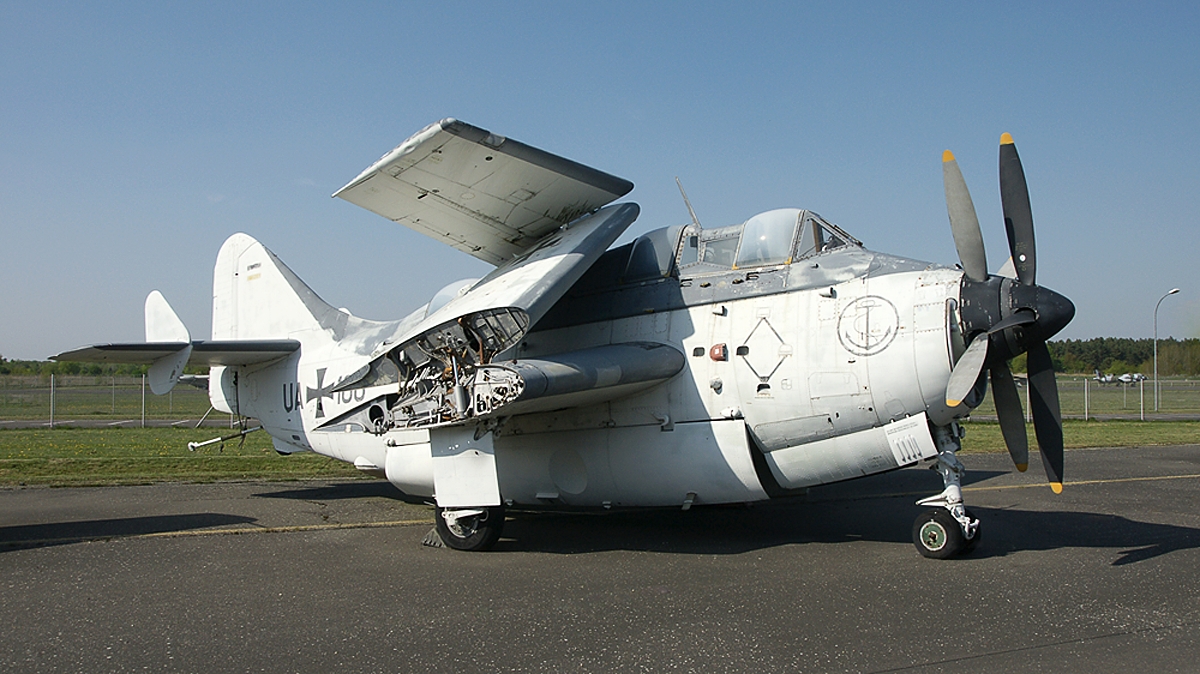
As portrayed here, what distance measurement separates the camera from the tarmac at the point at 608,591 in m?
5.44

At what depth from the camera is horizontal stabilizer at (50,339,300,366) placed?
11.6 metres

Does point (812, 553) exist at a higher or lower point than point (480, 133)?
lower

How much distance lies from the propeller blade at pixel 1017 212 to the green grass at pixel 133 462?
13615 millimetres

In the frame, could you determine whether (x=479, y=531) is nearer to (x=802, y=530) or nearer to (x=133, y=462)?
(x=802, y=530)

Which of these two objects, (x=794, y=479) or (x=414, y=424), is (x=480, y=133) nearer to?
(x=414, y=424)

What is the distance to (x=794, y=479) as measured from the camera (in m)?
9.14

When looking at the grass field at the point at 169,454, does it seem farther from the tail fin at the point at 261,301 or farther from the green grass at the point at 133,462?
the tail fin at the point at 261,301

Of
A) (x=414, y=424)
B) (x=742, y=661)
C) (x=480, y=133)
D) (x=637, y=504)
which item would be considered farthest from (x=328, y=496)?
(x=742, y=661)

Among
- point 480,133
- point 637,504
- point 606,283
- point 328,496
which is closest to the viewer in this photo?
point 480,133

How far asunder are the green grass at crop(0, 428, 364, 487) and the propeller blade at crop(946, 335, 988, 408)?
1304 cm

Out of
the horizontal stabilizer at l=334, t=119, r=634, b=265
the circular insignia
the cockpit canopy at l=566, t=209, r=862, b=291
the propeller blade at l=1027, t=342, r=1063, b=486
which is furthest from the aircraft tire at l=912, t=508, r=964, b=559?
the horizontal stabilizer at l=334, t=119, r=634, b=265

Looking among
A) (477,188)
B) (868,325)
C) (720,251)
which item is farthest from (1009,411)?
(477,188)

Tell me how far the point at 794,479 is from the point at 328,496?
28.9 ft

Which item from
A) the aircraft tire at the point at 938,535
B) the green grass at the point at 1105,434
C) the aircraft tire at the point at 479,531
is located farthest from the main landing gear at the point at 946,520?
the green grass at the point at 1105,434
